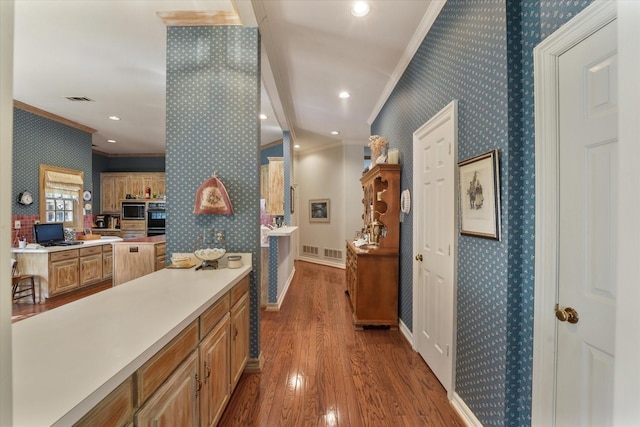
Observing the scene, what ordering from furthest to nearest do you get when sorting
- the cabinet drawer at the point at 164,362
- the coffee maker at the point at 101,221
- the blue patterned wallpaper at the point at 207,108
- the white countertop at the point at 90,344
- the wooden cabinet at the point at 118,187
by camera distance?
the wooden cabinet at the point at 118,187 → the coffee maker at the point at 101,221 → the blue patterned wallpaper at the point at 207,108 → the cabinet drawer at the point at 164,362 → the white countertop at the point at 90,344

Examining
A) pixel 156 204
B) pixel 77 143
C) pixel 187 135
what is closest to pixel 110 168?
pixel 156 204

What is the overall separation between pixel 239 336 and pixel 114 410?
3.98ft

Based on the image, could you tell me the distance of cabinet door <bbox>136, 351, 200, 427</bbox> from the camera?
97 centimetres

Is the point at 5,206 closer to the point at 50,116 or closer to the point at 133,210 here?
the point at 50,116

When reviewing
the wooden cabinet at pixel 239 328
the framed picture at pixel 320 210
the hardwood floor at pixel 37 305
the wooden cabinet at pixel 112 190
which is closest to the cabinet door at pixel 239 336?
the wooden cabinet at pixel 239 328

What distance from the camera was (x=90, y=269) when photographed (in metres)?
4.83

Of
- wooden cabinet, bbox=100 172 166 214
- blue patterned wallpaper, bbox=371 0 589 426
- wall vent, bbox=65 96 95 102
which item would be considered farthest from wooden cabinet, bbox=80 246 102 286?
blue patterned wallpaper, bbox=371 0 589 426

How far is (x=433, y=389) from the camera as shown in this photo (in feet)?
6.91

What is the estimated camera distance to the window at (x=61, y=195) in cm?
469

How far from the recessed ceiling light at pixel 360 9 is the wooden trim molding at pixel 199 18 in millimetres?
946

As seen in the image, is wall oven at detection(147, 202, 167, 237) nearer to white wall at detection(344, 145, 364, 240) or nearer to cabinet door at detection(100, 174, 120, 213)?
cabinet door at detection(100, 174, 120, 213)

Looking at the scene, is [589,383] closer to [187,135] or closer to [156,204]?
[187,135]

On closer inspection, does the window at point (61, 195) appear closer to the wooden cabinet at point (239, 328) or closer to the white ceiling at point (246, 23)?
the white ceiling at point (246, 23)

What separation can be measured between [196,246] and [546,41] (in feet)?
8.50
